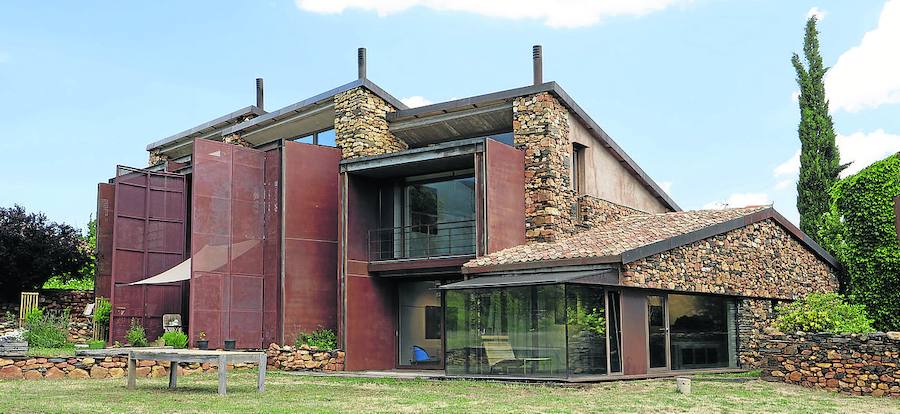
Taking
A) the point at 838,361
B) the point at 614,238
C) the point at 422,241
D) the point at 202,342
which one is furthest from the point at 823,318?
the point at 202,342

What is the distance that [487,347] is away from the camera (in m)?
16.8

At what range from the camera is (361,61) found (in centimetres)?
2330

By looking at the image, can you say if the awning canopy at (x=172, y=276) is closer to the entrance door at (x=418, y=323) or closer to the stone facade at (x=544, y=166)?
the entrance door at (x=418, y=323)

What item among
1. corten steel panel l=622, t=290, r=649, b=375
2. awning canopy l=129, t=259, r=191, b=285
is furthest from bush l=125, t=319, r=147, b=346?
corten steel panel l=622, t=290, r=649, b=375

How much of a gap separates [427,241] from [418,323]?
6.54 feet

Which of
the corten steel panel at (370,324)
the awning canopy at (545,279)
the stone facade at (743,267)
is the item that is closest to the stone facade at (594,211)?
the stone facade at (743,267)

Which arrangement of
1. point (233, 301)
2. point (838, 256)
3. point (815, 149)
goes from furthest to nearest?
point (815, 149), point (838, 256), point (233, 301)

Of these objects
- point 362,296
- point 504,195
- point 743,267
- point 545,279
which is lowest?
point 362,296

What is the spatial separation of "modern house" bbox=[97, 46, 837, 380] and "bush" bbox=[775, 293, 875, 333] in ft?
6.61

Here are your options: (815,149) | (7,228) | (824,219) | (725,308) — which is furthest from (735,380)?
(7,228)

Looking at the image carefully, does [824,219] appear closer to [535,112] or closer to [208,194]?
[535,112]

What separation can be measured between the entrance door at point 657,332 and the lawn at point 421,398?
1693 millimetres

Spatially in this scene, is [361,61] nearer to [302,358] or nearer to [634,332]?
[302,358]

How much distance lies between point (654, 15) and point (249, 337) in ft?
38.4
